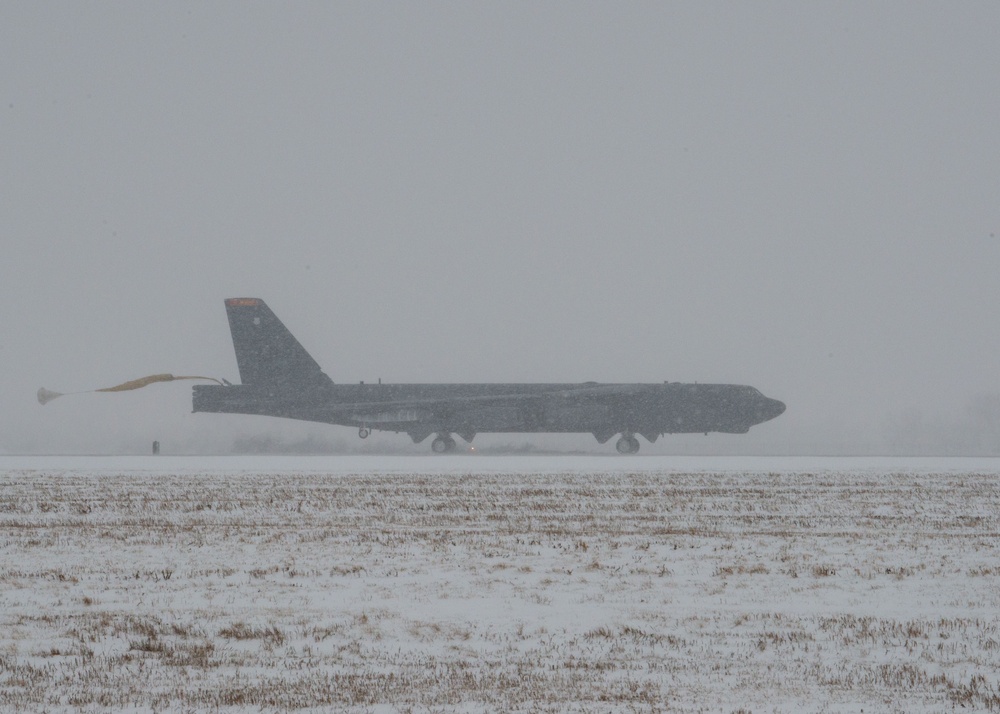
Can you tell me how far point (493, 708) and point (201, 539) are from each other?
849cm

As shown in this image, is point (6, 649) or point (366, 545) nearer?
point (6, 649)

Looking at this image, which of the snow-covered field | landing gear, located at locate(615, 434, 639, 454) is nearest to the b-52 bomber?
landing gear, located at locate(615, 434, 639, 454)

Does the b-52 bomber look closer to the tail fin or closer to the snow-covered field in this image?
the tail fin

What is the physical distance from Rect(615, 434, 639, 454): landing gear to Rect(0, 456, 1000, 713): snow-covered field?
1969 centimetres

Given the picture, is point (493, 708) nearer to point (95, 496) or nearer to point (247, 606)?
point (247, 606)

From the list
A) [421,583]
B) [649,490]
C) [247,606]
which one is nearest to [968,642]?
[421,583]

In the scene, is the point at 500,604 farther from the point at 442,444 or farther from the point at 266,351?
the point at 266,351

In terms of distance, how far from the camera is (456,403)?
38500 mm

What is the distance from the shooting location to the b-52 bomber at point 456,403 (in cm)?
3822

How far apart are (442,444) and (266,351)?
884cm

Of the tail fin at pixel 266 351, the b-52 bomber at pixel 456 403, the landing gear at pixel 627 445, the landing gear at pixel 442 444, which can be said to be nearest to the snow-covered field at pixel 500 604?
the b-52 bomber at pixel 456 403

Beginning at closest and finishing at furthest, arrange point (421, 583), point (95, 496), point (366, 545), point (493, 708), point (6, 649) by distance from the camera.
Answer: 1. point (493, 708)
2. point (6, 649)
3. point (421, 583)
4. point (366, 545)
5. point (95, 496)

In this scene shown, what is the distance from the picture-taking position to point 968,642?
7.54 metres

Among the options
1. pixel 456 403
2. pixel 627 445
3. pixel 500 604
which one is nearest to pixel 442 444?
pixel 456 403
